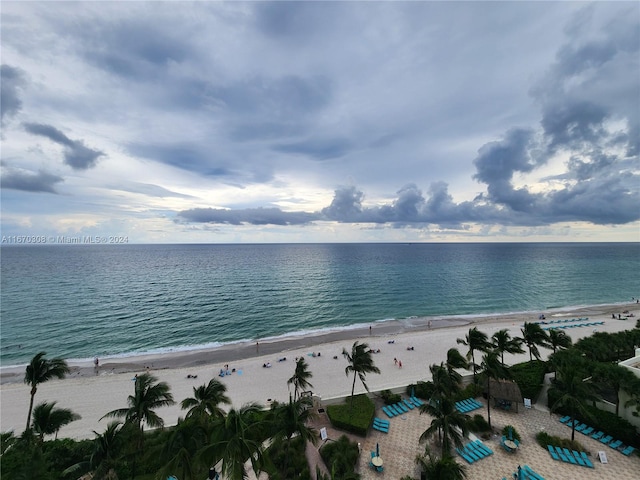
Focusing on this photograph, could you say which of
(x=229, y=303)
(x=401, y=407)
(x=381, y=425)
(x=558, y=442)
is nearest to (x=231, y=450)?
(x=381, y=425)

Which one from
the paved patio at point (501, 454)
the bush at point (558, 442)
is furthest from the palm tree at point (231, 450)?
the bush at point (558, 442)

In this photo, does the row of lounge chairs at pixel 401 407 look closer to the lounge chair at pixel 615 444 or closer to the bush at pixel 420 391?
the bush at pixel 420 391

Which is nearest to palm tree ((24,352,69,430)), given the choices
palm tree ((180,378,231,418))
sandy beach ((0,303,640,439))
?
sandy beach ((0,303,640,439))

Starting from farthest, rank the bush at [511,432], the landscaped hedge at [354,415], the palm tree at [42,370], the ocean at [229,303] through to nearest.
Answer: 1. the ocean at [229,303]
2. the landscaped hedge at [354,415]
3. the bush at [511,432]
4. the palm tree at [42,370]

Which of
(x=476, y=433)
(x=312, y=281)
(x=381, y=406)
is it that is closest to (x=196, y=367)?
(x=381, y=406)

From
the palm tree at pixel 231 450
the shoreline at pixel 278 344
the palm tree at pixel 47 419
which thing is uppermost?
the palm tree at pixel 231 450

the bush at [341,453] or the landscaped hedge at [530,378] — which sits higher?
the landscaped hedge at [530,378]

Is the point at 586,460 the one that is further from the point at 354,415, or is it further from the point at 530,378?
the point at 354,415
